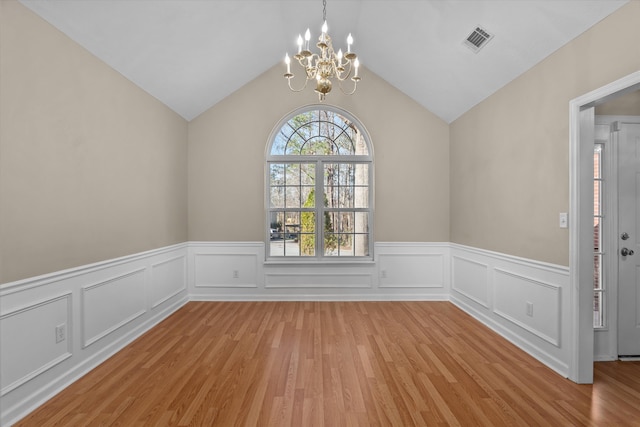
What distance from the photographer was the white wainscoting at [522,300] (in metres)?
2.68

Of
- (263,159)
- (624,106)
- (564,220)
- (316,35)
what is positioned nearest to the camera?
(564,220)

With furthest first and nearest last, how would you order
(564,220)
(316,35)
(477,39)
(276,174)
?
(276,174) → (316,35) → (477,39) → (564,220)

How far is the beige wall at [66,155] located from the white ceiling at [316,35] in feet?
0.75

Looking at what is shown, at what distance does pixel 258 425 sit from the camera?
199 cm

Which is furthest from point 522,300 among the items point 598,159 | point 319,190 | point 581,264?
point 319,190

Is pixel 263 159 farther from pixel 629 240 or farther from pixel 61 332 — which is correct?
pixel 629 240

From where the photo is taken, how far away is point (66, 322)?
250cm

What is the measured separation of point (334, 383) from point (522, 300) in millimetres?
2048

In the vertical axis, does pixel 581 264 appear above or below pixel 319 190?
below

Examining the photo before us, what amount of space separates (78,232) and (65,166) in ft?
1.78

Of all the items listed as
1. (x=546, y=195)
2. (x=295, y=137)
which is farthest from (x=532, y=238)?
(x=295, y=137)

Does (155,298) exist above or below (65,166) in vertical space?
below

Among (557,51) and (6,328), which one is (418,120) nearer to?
(557,51)

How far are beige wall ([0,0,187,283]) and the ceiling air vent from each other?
3503 mm
